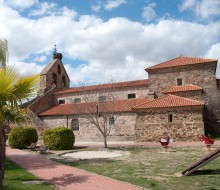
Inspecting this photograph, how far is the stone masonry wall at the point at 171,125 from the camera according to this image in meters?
23.2

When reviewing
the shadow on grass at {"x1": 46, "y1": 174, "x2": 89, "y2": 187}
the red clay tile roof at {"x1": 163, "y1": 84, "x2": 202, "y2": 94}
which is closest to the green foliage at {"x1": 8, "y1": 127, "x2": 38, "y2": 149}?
the shadow on grass at {"x1": 46, "y1": 174, "x2": 89, "y2": 187}

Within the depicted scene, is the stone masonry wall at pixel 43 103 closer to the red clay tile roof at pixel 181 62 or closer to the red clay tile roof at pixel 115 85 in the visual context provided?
the red clay tile roof at pixel 115 85

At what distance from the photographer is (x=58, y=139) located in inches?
805

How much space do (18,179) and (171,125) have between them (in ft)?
54.2

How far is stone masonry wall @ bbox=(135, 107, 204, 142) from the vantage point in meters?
23.2

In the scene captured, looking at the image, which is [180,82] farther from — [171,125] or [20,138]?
[20,138]

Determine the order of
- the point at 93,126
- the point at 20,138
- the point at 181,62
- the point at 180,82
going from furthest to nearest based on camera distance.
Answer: the point at 93,126
the point at 181,62
the point at 180,82
the point at 20,138

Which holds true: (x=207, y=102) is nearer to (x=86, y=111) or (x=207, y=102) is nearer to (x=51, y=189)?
(x=86, y=111)

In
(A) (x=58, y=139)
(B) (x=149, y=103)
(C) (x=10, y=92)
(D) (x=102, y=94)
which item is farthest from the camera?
(D) (x=102, y=94)

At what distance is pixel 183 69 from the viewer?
2828 cm

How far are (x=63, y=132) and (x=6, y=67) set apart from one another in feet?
48.9

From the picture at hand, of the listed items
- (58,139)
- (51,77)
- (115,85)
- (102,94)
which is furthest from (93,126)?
(51,77)

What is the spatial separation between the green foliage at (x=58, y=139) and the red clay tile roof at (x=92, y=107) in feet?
21.8

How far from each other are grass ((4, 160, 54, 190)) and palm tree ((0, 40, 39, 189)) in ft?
6.05
